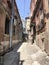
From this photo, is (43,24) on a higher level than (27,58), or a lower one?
higher

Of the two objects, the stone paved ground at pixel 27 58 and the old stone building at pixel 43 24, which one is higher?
the old stone building at pixel 43 24

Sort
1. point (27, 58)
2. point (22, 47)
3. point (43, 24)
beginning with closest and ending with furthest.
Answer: point (27, 58) → point (43, 24) → point (22, 47)

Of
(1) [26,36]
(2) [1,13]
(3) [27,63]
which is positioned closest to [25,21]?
(1) [26,36]

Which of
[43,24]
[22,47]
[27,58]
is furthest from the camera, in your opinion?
[22,47]

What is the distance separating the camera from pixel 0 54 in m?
8.80

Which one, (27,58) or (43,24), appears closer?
(27,58)

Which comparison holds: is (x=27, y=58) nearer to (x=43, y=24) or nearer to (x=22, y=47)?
(x=43, y=24)

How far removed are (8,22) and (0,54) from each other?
508cm

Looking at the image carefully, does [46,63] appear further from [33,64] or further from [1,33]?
[1,33]

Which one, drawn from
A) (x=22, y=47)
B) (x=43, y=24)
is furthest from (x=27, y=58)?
(x=22, y=47)

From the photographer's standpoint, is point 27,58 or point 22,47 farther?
point 22,47

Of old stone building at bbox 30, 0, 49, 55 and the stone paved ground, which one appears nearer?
the stone paved ground

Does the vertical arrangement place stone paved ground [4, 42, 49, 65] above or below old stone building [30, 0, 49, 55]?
below

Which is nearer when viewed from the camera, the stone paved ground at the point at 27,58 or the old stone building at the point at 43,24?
the stone paved ground at the point at 27,58
